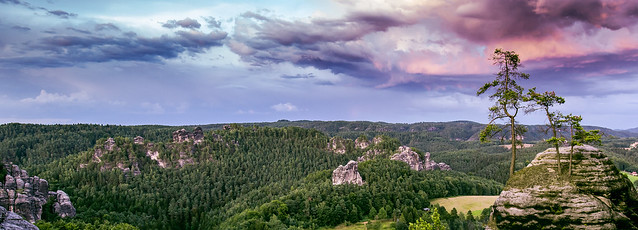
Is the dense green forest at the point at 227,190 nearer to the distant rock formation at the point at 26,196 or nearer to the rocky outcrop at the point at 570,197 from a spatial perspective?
the distant rock formation at the point at 26,196

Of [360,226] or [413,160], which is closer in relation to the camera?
[360,226]

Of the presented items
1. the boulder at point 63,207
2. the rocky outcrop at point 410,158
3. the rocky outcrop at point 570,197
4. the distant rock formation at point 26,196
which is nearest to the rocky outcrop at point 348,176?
the rocky outcrop at point 410,158

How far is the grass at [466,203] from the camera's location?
106 metres

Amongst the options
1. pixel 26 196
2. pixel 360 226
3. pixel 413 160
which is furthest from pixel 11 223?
pixel 413 160

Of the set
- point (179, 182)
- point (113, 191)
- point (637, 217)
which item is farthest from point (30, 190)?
point (637, 217)

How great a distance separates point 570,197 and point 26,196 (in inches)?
4332

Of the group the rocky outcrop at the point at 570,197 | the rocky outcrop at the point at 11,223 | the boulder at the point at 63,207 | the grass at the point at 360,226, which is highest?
the rocky outcrop at the point at 570,197

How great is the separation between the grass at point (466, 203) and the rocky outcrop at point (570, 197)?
86691 millimetres

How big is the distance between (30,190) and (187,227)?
5510 cm

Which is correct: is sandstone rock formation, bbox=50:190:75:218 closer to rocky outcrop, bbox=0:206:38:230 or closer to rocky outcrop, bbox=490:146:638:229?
rocky outcrop, bbox=0:206:38:230

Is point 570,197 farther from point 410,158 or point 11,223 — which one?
point 410,158

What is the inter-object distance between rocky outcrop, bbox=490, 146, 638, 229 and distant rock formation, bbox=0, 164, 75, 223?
332 feet

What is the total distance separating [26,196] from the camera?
83.2 m

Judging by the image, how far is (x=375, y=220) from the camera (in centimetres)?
10088
